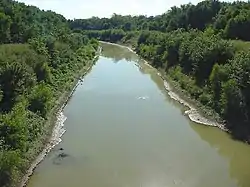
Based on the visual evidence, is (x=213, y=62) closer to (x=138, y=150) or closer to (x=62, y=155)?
(x=138, y=150)

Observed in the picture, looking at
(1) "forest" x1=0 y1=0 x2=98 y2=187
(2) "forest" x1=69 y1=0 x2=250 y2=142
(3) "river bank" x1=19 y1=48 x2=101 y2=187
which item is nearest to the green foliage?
(1) "forest" x1=0 y1=0 x2=98 y2=187

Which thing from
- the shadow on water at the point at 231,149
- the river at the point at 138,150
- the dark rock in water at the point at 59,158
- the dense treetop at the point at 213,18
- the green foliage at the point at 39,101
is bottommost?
the dark rock in water at the point at 59,158

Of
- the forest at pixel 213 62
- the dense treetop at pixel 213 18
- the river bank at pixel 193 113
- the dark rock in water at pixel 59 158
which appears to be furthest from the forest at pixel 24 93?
the dense treetop at pixel 213 18

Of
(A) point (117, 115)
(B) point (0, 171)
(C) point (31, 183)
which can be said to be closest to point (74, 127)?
(A) point (117, 115)

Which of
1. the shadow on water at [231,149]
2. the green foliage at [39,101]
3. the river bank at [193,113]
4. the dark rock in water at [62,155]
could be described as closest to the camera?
the shadow on water at [231,149]

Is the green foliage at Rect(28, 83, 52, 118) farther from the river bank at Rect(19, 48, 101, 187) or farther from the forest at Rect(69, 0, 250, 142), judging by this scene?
the forest at Rect(69, 0, 250, 142)

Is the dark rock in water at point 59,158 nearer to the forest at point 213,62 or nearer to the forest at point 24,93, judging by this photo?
the forest at point 24,93

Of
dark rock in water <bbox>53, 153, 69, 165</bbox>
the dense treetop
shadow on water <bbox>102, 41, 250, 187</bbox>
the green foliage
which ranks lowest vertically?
dark rock in water <bbox>53, 153, 69, 165</bbox>

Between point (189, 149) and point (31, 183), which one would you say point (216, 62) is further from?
point (31, 183)
